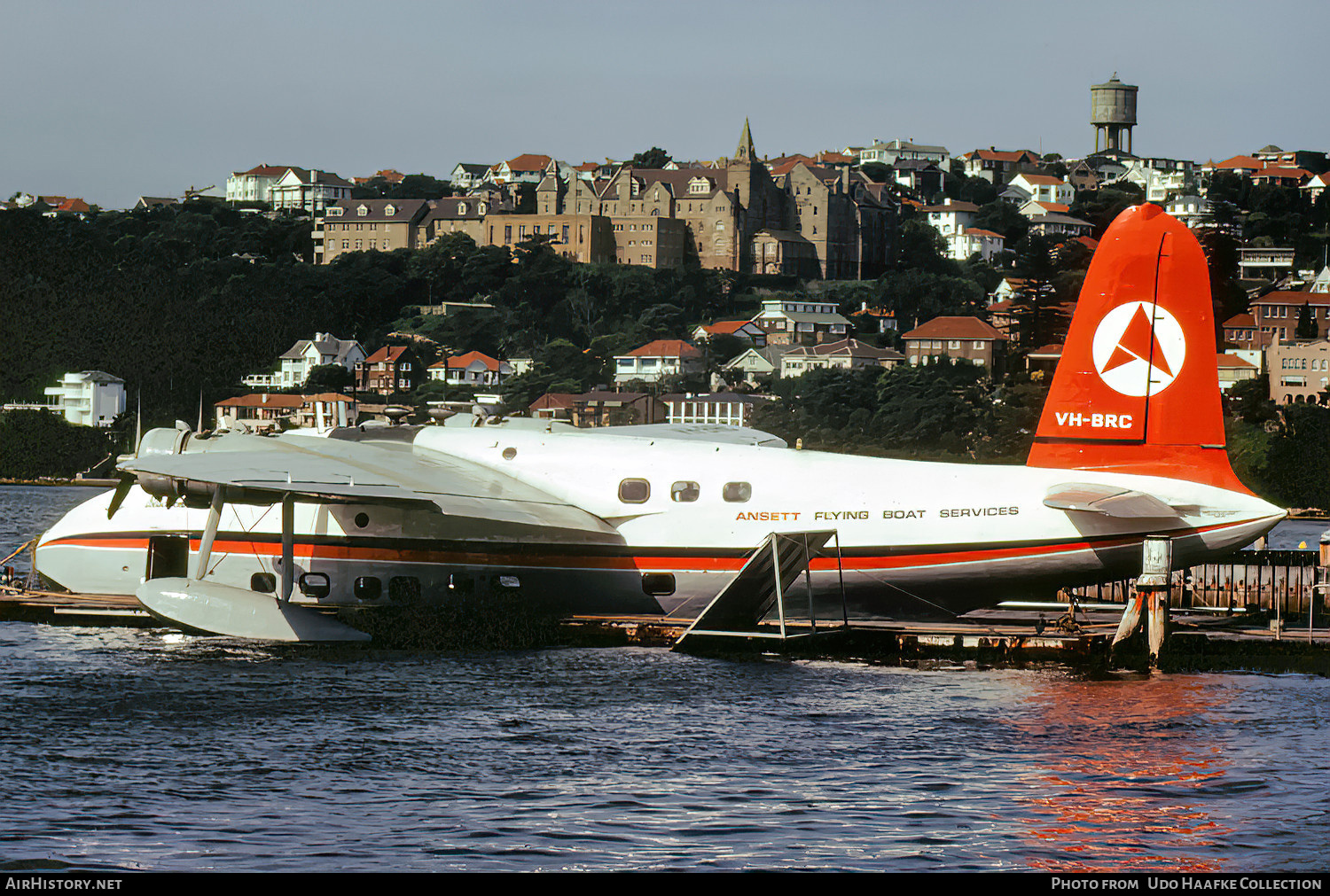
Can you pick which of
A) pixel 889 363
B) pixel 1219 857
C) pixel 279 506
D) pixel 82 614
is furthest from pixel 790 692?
pixel 889 363

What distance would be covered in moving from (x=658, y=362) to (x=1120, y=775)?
15458cm

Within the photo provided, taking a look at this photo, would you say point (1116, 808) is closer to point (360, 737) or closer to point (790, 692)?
point (790, 692)

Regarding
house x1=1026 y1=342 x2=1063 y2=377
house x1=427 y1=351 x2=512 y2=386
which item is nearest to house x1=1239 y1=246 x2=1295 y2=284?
house x1=1026 y1=342 x2=1063 y2=377

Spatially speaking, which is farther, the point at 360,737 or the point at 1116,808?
the point at 360,737

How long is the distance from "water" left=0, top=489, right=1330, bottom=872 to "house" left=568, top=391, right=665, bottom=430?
124360 millimetres

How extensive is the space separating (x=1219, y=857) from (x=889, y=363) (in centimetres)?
14971

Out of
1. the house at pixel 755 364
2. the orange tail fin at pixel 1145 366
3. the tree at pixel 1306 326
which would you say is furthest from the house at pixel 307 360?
the orange tail fin at pixel 1145 366

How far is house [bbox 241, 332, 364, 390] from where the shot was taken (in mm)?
174750

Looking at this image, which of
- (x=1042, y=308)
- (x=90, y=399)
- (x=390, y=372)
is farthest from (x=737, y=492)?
(x=390, y=372)

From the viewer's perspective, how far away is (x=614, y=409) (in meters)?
153

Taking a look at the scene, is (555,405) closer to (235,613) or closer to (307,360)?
(307,360)

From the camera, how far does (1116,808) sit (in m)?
17.5

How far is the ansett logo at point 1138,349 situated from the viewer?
23953 mm

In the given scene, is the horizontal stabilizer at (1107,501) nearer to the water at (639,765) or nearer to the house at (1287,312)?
the water at (639,765)
